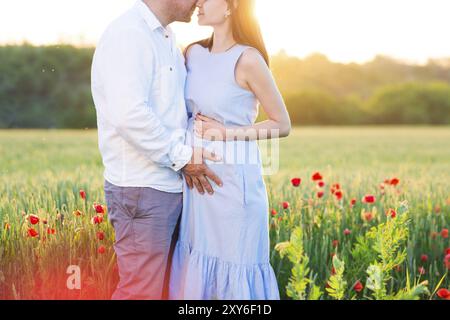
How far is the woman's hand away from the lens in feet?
10.4

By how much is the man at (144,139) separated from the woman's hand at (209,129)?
0.07 meters

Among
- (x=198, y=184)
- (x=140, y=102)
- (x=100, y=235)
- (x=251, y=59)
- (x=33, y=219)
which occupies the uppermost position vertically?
(x=251, y=59)

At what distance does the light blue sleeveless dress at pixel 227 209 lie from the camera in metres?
3.22

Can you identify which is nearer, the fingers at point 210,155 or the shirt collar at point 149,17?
the shirt collar at point 149,17

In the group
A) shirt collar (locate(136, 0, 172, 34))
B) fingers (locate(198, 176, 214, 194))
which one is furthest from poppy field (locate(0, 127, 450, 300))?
shirt collar (locate(136, 0, 172, 34))

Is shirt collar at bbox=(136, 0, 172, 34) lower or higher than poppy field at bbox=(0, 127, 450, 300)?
higher

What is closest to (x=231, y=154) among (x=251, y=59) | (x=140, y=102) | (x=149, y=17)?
(x=251, y=59)

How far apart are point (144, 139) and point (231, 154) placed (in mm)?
516

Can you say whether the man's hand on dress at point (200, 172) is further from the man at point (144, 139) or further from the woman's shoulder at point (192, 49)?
the woman's shoulder at point (192, 49)

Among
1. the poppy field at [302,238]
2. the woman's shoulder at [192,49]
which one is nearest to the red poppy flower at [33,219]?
the poppy field at [302,238]

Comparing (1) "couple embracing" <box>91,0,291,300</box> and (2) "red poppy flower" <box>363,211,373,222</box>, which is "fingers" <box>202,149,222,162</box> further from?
(2) "red poppy flower" <box>363,211,373,222</box>

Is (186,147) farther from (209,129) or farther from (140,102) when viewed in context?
(140,102)

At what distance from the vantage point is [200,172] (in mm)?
3133
